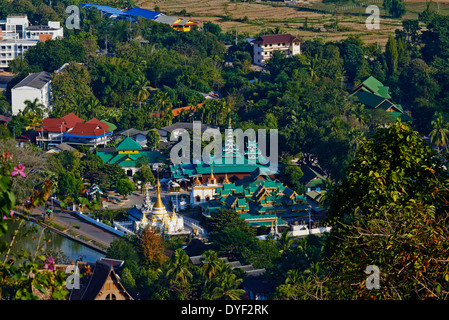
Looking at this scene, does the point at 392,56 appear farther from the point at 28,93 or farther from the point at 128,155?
the point at 28,93

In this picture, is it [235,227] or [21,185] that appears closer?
[235,227]

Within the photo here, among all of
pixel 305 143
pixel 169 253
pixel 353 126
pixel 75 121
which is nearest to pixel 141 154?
pixel 75 121

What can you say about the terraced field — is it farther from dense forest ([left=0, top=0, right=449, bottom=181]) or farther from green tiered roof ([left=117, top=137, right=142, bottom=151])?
green tiered roof ([left=117, top=137, right=142, bottom=151])

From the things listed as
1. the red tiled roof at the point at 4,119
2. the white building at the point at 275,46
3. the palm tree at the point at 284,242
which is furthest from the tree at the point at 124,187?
the white building at the point at 275,46

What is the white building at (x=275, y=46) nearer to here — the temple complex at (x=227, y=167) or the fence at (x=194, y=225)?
the temple complex at (x=227, y=167)

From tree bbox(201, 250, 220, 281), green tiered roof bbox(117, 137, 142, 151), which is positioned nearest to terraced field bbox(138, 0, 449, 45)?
green tiered roof bbox(117, 137, 142, 151)
